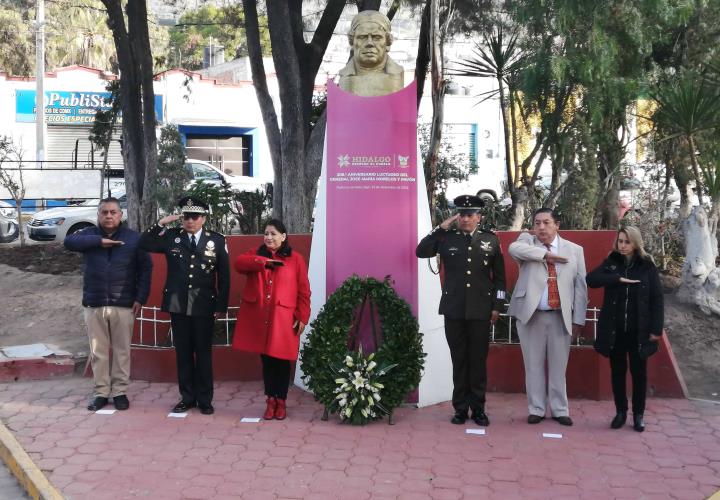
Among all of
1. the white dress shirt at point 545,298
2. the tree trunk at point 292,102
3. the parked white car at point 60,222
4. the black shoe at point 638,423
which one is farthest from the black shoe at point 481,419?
the parked white car at point 60,222

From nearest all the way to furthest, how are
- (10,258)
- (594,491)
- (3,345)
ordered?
(594,491)
(3,345)
(10,258)

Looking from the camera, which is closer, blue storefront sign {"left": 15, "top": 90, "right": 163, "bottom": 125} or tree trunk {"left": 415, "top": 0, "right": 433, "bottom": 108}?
tree trunk {"left": 415, "top": 0, "right": 433, "bottom": 108}

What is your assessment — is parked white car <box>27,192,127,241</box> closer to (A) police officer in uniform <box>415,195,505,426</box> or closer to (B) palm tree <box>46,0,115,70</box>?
(A) police officer in uniform <box>415,195,505,426</box>

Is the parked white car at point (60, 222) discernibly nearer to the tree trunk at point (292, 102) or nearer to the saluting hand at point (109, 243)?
the tree trunk at point (292, 102)

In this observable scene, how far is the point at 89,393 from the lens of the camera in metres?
7.55

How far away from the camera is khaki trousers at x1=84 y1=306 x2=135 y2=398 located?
6.97 m

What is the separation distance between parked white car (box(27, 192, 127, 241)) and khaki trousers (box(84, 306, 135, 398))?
9.98m

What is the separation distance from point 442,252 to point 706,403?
258 cm

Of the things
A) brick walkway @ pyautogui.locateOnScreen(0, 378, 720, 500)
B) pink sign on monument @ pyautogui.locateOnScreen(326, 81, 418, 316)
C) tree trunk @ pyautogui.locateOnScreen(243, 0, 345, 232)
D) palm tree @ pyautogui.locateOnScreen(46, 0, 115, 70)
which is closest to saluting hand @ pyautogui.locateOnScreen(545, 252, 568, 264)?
pink sign on monument @ pyautogui.locateOnScreen(326, 81, 418, 316)

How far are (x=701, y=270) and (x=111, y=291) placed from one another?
5.59 m

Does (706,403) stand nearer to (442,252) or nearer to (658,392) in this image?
(658,392)

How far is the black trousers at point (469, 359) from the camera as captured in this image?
259 inches

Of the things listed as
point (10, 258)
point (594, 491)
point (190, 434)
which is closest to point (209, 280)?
point (190, 434)

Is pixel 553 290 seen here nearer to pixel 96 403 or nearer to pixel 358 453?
pixel 358 453
